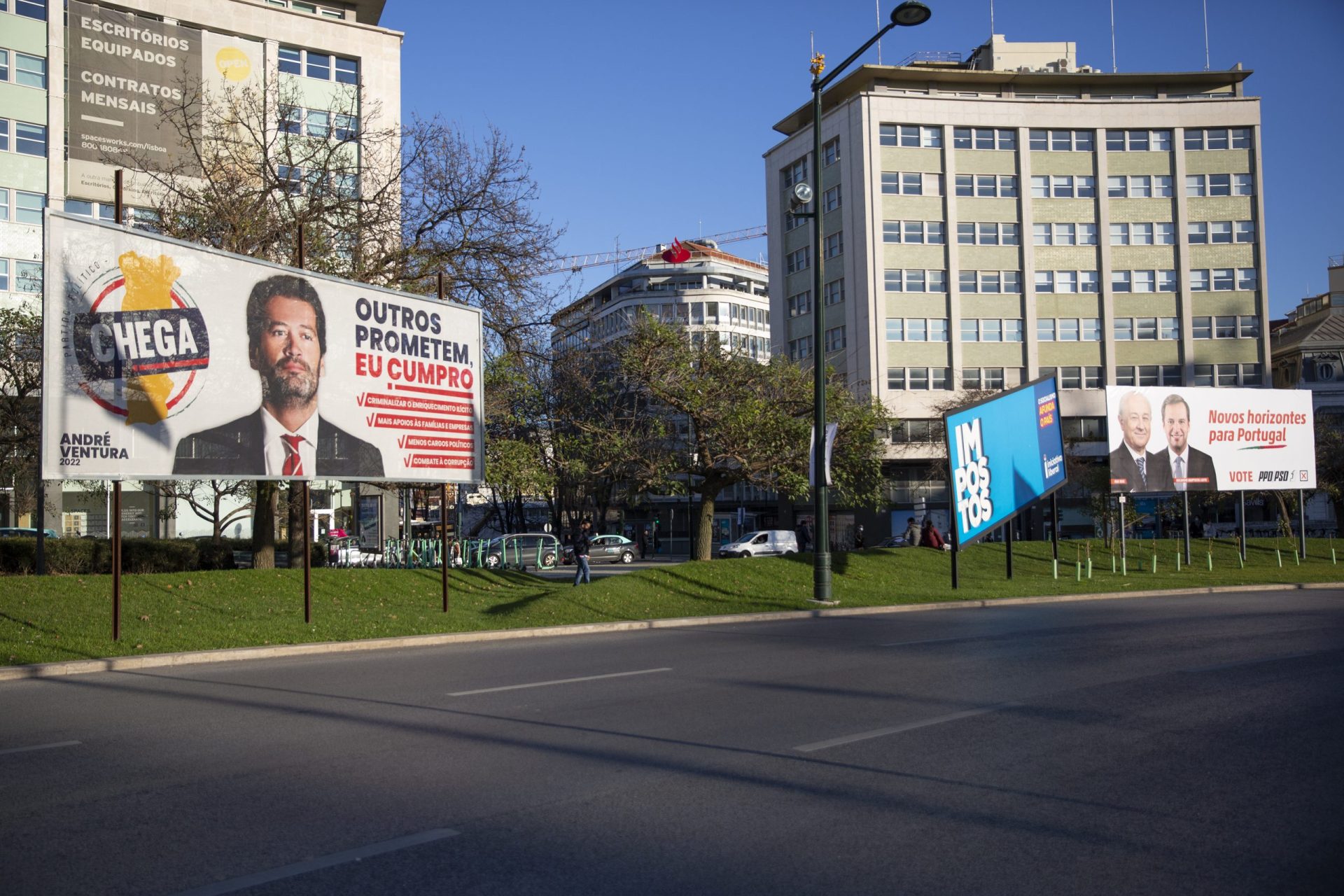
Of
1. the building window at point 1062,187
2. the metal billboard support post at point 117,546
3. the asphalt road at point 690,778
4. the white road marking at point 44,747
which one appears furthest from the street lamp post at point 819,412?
the building window at point 1062,187

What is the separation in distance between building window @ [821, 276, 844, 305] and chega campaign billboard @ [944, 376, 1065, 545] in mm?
35733

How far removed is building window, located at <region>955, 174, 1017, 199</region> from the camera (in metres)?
62.6

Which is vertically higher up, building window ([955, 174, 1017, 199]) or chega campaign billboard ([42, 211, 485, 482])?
building window ([955, 174, 1017, 199])

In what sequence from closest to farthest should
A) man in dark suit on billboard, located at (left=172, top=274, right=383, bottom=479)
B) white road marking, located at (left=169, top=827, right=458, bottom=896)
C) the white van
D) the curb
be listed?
white road marking, located at (left=169, top=827, right=458, bottom=896), the curb, man in dark suit on billboard, located at (left=172, top=274, right=383, bottom=479), the white van

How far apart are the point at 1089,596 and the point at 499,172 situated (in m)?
16.6

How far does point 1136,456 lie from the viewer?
31344mm

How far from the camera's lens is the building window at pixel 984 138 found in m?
62.7

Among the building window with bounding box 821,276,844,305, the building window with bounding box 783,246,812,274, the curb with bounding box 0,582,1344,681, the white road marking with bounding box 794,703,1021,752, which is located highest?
the building window with bounding box 783,246,812,274

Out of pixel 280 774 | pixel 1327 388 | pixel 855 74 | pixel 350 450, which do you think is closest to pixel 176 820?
pixel 280 774

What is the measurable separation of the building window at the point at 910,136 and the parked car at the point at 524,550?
104 ft

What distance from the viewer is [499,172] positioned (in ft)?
81.6

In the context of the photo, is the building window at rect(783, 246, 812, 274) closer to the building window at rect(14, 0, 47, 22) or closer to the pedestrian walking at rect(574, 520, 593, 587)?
the building window at rect(14, 0, 47, 22)

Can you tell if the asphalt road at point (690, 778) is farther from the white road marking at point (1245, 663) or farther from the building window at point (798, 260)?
the building window at point (798, 260)

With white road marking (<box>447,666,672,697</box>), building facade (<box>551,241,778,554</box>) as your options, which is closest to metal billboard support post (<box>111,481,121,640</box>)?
white road marking (<box>447,666,672,697</box>)
